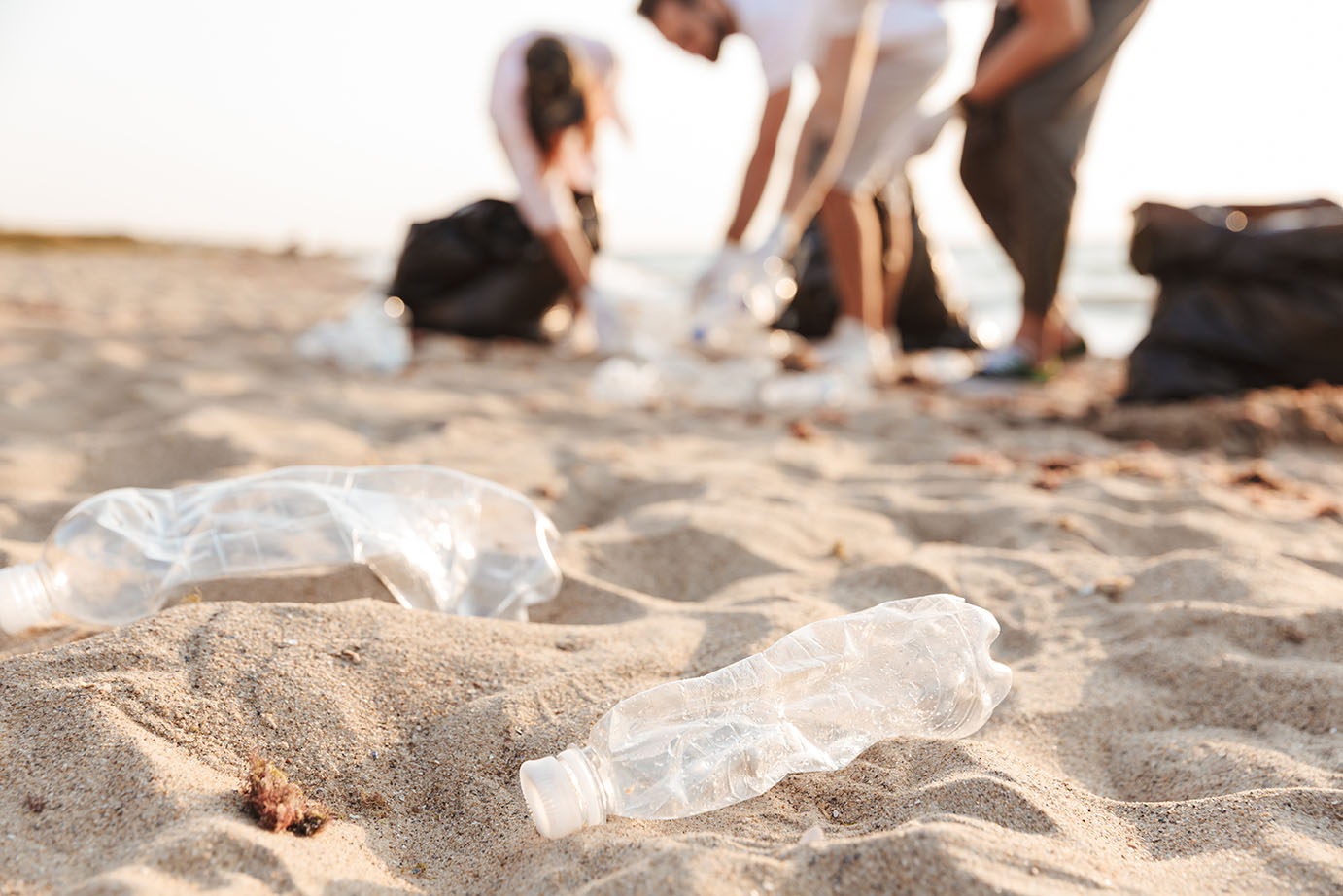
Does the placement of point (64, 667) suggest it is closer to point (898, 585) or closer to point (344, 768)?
point (344, 768)

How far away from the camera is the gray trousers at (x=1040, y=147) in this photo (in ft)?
10.6

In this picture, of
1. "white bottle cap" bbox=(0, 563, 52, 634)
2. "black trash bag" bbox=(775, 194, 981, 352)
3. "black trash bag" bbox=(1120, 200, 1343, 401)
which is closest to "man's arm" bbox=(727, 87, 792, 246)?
"black trash bag" bbox=(775, 194, 981, 352)

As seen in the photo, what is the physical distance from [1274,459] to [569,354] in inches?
106

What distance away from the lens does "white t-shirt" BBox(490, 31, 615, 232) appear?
3.77m

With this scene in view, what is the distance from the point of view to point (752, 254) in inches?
137

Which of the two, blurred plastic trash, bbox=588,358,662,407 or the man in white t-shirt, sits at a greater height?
the man in white t-shirt

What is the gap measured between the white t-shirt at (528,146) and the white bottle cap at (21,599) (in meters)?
2.91

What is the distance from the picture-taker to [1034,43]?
10.3 feet

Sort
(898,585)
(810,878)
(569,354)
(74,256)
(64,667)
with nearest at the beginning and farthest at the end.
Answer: (810,878)
(64,667)
(898,585)
(569,354)
(74,256)

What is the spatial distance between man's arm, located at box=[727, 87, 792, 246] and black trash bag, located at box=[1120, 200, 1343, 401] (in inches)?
54.5

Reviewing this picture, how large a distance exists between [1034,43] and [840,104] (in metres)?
0.70

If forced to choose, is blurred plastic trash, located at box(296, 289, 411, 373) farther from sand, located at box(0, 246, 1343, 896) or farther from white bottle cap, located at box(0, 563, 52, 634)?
white bottle cap, located at box(0, 563, 52, 634)

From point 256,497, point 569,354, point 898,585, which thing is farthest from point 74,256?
point 898,585

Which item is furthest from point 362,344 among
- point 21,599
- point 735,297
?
point 21,599
